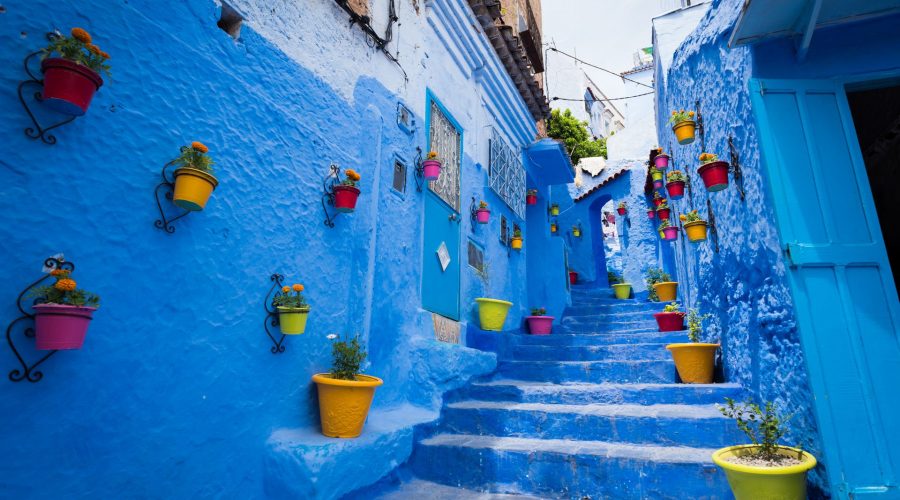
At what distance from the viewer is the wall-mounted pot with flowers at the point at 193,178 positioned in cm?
255

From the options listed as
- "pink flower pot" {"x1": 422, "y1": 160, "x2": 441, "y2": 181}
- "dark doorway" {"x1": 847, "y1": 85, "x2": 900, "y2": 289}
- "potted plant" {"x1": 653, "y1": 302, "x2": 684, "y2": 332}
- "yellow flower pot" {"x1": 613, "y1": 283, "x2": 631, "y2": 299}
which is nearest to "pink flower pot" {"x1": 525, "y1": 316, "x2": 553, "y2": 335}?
"potted plant" {"x1": 653, "y1": 302, "x2": 684, "y2": 332}

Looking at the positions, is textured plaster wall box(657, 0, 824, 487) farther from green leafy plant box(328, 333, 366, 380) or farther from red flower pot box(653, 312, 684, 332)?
green leafy plant box(328, 333, 366, 380)

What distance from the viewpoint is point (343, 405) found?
3346mm

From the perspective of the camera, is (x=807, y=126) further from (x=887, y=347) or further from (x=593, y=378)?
(x=593, y=378)

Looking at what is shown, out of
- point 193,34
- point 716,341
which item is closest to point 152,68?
point 193,34

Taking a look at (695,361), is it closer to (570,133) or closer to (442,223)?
(442,223)

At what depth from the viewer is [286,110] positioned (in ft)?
11.8

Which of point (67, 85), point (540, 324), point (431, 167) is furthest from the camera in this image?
point (540, 324)

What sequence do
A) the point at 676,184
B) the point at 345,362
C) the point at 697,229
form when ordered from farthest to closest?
the point at 676,184 < the point at 697,229 < the point at 345,362

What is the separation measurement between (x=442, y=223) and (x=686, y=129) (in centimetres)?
292

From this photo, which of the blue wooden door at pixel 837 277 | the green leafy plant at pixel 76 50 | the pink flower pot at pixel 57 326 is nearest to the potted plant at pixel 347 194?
the green leafy plant at pixel 76 50

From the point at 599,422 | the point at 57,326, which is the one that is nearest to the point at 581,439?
the point at 599,422

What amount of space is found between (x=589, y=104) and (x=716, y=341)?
22.7 meters

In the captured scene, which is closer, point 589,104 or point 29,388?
point 29,388
